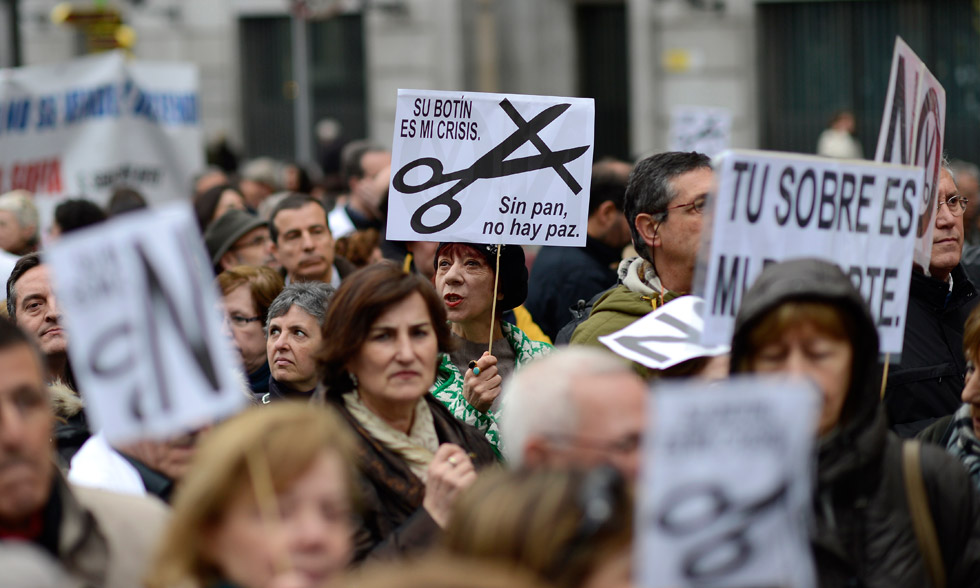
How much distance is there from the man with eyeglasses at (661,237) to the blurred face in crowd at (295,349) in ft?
3.86

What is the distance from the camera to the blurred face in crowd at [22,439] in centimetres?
292

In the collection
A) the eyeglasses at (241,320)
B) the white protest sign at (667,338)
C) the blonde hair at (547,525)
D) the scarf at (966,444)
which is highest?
the white protest sign at (667,338)

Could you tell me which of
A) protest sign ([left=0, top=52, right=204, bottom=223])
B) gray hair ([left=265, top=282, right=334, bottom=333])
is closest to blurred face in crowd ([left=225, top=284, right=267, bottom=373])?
gray hair ([left=265, top=282, right=334, bottom=333])

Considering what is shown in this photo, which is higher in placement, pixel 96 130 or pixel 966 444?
pixel 96 130

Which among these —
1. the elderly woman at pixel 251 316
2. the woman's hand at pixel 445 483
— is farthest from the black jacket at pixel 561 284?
the woman's hand at pixel 445 483

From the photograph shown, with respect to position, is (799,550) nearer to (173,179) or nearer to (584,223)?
(584,223)

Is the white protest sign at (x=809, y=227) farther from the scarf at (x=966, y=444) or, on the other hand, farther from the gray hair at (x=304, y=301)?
the gray hair at (x=304, y=301)

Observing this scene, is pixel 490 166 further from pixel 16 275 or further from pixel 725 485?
pixel 725 485

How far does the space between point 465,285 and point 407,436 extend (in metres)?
1.48

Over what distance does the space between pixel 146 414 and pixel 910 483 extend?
1792 millimetres

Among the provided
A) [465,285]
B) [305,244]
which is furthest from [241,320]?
[305,244]

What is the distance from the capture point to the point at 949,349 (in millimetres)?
5035

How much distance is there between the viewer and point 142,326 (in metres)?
3.11

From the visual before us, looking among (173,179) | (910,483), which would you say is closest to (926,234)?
(910,483)
